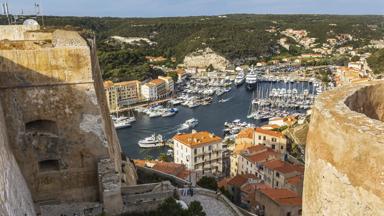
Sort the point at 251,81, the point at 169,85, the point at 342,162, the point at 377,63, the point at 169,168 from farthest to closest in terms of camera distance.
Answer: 1. the point at 251,81
2. the point at 169,85
3. the point at 377,63
4. the point at 169,168
5. the point at 342,162

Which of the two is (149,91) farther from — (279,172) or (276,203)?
(276,203)

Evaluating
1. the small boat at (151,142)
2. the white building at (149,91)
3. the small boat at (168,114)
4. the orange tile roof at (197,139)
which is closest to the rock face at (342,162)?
the orange tile roof at (197,139)

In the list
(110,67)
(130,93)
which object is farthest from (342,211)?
(110,67)

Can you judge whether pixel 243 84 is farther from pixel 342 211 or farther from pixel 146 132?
pixel 342 211

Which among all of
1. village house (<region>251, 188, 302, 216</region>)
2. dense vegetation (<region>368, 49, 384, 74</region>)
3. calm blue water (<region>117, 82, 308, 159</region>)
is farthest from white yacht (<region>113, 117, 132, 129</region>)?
dense vegetation (<region>368, 49, 384, 74</region>)

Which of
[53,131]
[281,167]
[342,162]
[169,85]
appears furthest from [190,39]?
[342,162]

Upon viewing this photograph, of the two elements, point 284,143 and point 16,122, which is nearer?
point 16,122

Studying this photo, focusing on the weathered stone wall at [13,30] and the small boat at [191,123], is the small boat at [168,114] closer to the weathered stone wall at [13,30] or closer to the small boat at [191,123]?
the small boat at [191,123]
